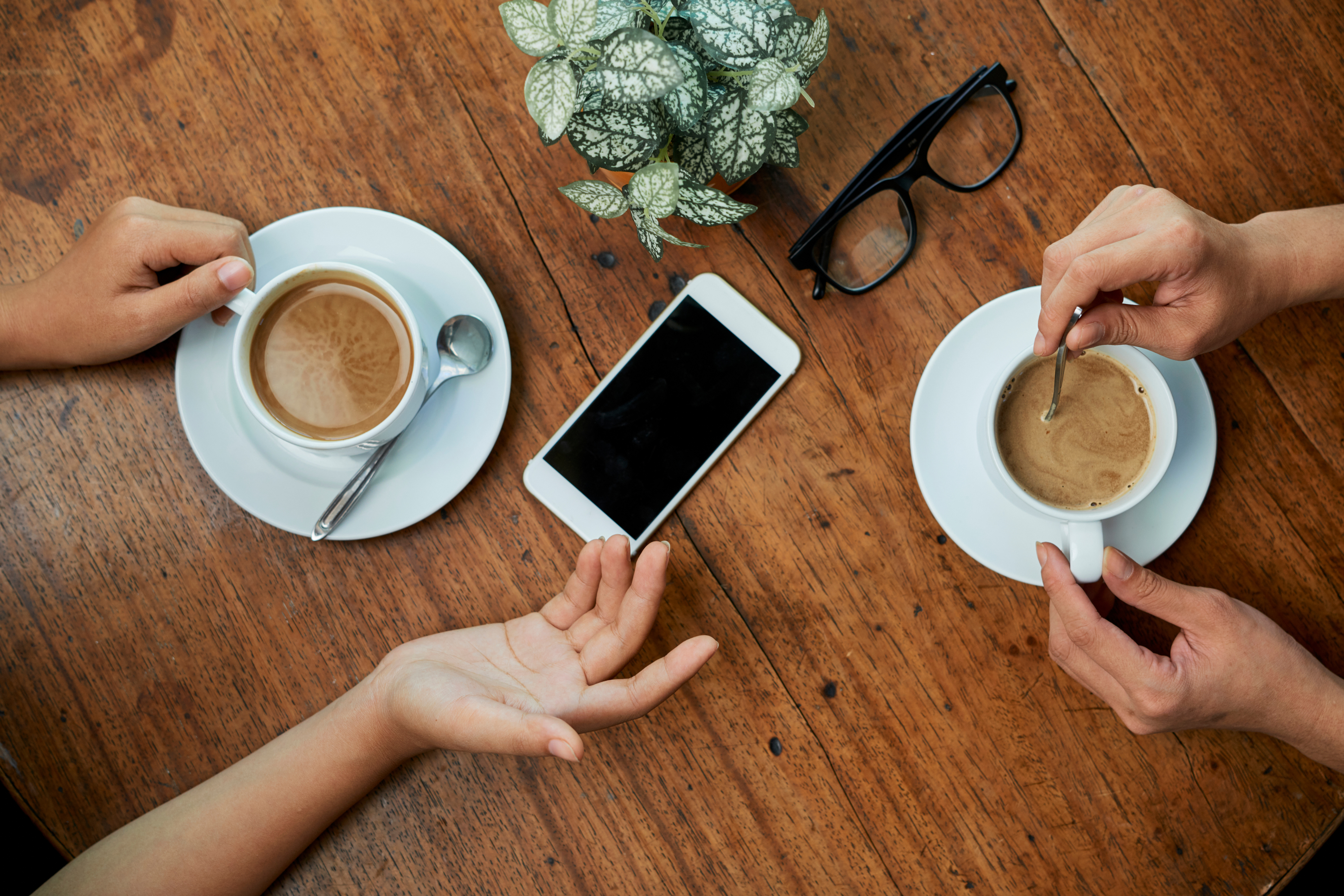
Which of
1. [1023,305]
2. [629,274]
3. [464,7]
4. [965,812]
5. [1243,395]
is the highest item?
[464,7]

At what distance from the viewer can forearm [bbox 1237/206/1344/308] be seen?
0.95 metres

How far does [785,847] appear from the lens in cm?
107

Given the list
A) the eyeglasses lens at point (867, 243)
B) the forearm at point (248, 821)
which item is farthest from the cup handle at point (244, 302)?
the eyeglasses lens at point (867, 243)

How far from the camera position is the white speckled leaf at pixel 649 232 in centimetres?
82

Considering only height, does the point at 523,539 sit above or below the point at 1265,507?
above

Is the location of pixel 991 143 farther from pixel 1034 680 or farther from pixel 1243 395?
pixel 1034 680

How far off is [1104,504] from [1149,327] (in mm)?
223

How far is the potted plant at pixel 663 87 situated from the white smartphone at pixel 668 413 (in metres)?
0.24

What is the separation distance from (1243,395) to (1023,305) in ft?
1.10

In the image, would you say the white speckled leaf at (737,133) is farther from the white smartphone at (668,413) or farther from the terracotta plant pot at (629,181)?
the white smartphone at (668,413)

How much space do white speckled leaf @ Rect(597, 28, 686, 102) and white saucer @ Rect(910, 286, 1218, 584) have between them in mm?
523

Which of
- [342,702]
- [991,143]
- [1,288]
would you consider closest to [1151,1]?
[991,143]

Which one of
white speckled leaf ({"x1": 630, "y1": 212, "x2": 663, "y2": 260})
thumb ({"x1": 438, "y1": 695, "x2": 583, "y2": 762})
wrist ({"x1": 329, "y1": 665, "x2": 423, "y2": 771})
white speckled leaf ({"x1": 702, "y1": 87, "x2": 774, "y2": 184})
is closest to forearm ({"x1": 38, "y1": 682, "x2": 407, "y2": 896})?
wrist ({"x1": 329, "y1": 665, "x2": 423, "y2": 771})

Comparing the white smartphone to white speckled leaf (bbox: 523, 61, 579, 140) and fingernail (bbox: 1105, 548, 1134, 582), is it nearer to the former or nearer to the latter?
white speckled leaf (bbox: 523, 61, 579, 140)
